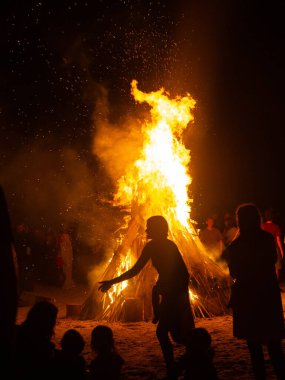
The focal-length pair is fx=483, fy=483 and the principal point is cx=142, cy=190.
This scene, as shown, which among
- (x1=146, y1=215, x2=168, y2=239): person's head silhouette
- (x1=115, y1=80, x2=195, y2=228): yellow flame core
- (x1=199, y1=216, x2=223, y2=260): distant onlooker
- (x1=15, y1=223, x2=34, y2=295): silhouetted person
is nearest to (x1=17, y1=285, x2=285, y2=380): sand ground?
(x1=146, y1=215, x2=168, y2=239): person's head silhouette

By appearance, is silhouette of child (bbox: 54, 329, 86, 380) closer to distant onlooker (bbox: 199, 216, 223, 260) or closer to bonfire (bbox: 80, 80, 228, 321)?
bonfire (bbox: 80, 80, 228, 321)

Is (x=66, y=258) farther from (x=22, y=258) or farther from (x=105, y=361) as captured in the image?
(x=105, y=361)

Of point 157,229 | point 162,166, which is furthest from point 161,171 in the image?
point 157,229

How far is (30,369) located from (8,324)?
129 centimetres

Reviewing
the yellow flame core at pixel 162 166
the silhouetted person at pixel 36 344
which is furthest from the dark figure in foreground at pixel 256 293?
the yellow flame core at pixel 162 166

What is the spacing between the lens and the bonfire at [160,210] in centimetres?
888

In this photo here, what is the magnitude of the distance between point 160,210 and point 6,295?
7.20 metres

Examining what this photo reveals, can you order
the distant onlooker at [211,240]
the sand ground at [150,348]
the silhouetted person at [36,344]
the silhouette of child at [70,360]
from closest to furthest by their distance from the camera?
the silhouetted person at [36,344]
the silhouette of child at [70,360]
the sand ground at [150,348]
the distant onlooker at [211,240]

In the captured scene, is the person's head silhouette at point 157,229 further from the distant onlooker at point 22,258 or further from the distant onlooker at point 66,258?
the distant onlooker at point 66,258

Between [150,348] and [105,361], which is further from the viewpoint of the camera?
[150,348]

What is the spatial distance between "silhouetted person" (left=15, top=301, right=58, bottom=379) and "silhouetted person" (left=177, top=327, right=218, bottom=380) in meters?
1.14

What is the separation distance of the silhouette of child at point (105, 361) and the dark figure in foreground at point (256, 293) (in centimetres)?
112

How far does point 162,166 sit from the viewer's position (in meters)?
9.73

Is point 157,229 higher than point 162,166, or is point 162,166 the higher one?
point 162,166
